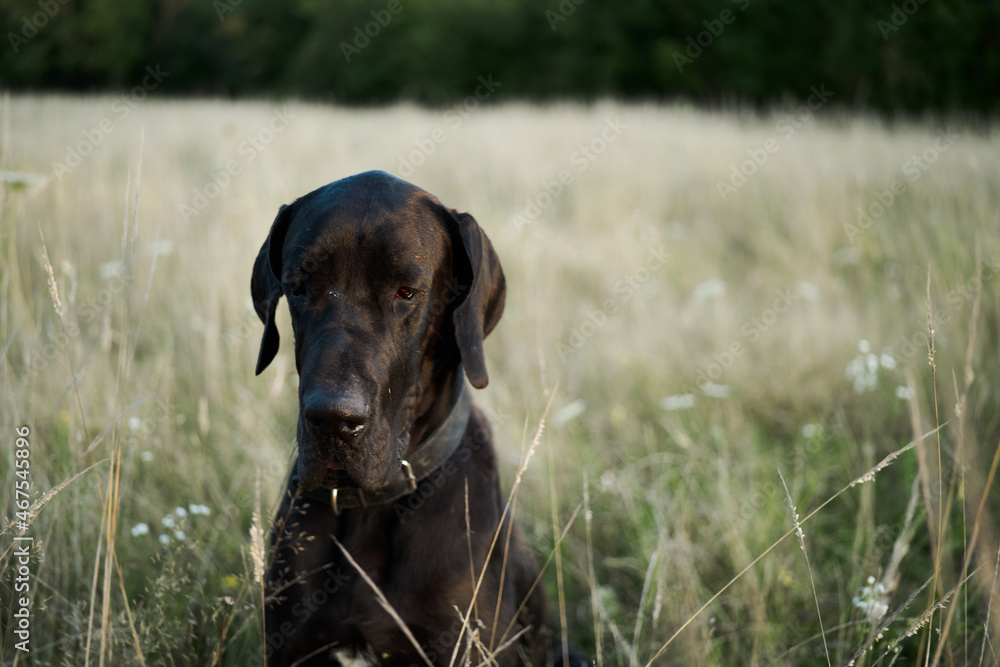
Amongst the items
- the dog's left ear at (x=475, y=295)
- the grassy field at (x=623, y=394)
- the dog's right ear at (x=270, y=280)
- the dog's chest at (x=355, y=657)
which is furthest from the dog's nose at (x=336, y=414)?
the dog's chest at (x=355, y=657)

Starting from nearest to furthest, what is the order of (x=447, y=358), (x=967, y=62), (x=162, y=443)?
1. (x=447, y=358)
2. (x=162, y=443)
3. (x=967, y=62)

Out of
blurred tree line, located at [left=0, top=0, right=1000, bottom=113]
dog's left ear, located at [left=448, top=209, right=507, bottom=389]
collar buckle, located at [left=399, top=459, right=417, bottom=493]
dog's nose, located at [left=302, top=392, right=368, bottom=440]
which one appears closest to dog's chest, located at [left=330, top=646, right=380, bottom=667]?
collar buckle, located at [left=399, top=459, right=417, bottom=493]

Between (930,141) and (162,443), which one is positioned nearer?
(162,443)

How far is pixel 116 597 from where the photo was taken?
89.9 inches

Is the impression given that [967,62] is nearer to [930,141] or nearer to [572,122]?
[930,141]

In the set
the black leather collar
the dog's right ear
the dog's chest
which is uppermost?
the dog's right ear

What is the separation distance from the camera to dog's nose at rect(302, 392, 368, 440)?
1538mm

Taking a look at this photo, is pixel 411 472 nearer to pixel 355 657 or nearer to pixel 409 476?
pixel 409 476

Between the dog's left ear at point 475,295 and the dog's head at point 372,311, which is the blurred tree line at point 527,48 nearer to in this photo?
the dog's head at point 372,311

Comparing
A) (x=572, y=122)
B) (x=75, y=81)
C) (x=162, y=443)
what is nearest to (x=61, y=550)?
(x=162, y=443)

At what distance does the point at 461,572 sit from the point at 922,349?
10.2 ft

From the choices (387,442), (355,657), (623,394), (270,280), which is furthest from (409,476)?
(623,394)

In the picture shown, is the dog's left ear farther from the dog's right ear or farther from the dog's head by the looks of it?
the dog's right ear

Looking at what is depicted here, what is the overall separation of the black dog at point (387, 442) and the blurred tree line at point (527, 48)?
4510 mm
